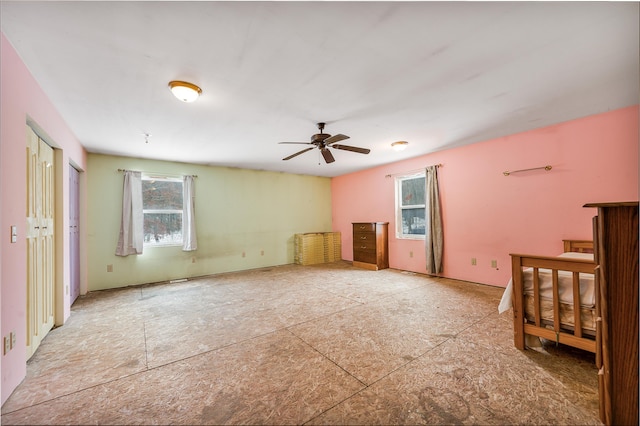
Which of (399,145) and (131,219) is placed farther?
(131,219)

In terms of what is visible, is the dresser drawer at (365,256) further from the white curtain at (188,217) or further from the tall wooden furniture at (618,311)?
the tall wooden furniture at (618,311)

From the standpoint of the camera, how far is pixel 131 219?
4.47 m

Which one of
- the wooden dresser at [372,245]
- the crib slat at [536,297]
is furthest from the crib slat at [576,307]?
the wooden dresser at [372,245]

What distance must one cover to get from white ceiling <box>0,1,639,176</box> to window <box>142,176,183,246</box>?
1.63 meters

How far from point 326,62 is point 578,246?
3678mm

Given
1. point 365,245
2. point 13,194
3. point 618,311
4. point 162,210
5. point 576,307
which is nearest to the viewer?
point 618,311

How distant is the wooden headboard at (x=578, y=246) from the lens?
9.91 ft

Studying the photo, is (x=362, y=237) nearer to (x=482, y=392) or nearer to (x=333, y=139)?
(x=333, y=139)

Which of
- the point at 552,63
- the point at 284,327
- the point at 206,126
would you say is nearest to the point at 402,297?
the point at 284,327

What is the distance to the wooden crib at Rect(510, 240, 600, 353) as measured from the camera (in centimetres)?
185

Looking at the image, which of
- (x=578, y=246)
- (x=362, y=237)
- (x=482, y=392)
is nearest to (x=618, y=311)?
(x=482, y=392)

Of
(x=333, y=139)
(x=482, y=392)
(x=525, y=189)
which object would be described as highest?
(x=333, y=139)

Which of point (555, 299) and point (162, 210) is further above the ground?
point (162, 210)

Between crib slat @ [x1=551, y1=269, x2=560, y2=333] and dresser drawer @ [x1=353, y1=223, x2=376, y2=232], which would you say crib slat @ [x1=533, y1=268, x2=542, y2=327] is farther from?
dresser drawer @ [x1=353, y1=223, x2=376, y2=232]
